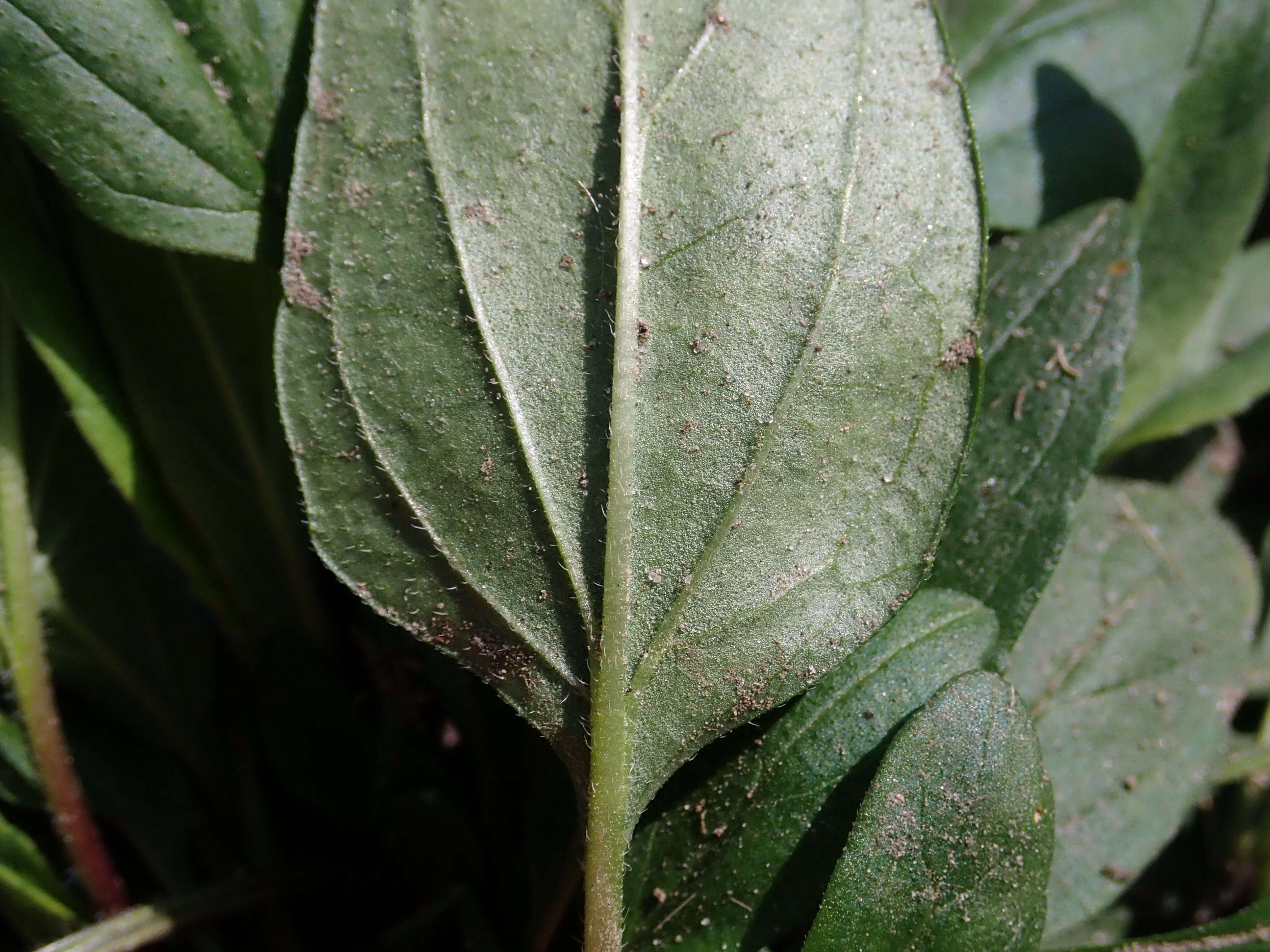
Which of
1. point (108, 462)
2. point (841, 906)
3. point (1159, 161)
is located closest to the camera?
point (841, 906)

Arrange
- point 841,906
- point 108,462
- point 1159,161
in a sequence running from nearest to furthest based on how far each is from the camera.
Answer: point 841,906, point 108,462, point 1159,161

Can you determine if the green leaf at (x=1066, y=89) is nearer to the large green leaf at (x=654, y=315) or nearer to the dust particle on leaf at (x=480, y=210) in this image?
the large green leaf at (x=654, y=315)

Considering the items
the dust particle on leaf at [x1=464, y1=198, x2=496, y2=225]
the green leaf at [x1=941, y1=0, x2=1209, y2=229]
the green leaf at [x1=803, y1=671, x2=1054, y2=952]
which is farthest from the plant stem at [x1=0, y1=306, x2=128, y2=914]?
the green leaf at [x1=941, y1=0, x2=1209, y2=229]

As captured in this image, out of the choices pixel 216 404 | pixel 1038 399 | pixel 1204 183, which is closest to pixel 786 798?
pixel 1038 399

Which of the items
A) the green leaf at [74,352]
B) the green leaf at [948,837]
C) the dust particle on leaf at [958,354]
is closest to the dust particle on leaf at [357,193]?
the green leaf at [74,352]

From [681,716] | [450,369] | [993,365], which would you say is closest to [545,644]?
[681,716]

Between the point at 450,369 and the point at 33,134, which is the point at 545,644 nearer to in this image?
the point at 450,369

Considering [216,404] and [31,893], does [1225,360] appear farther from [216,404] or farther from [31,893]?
[31,893]
